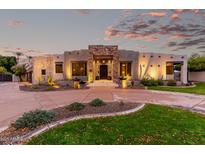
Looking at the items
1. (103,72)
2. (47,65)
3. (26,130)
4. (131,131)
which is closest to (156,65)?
(103,72)

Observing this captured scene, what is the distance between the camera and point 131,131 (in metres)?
4.89

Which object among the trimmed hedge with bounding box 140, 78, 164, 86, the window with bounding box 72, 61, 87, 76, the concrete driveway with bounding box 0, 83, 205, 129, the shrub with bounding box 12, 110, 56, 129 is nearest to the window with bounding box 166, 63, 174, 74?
the trimmed hedge with bounding box 140, 78, 164, 86

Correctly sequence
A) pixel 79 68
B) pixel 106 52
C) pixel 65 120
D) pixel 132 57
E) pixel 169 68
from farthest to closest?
1. pixel 169 68
2. pixel 79 68
3. pixel 132 57
4. pixel 106 52
5. pixel 65 120

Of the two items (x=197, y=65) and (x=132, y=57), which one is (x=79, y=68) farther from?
(x=197, y=65)

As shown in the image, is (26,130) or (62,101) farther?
(62,101)

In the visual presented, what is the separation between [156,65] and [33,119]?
17442 millimetres

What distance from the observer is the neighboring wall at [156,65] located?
19.9m

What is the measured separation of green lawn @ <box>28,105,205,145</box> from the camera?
14.2ft

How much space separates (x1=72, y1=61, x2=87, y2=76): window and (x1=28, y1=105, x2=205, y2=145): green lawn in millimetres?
14351

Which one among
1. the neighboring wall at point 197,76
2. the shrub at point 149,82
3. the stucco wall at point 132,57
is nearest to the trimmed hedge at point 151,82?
the shrub at point 149,82

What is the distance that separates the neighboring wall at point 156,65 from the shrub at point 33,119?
15767 millimetres

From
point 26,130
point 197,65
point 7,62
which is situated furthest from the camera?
point 7,62
